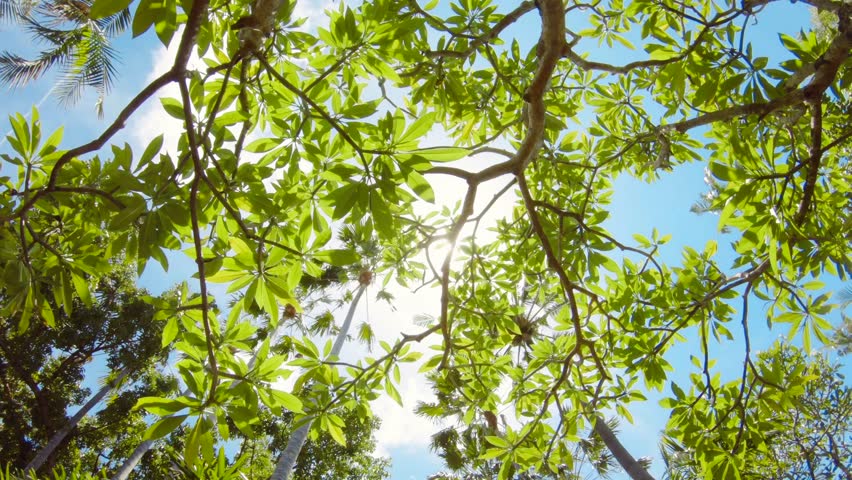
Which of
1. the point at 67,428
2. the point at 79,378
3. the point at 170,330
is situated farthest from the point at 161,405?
the point at 79,378

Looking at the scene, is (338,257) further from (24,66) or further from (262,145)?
(24,66)

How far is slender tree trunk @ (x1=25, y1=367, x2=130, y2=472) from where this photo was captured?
1024 cm

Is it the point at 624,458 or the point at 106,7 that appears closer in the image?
the point at 106,7

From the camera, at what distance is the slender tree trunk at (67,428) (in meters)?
10.2

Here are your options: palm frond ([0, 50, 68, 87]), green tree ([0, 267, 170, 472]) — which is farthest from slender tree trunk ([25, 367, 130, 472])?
palm frond ([0, 50, 68, 87])

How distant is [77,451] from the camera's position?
12180 mm

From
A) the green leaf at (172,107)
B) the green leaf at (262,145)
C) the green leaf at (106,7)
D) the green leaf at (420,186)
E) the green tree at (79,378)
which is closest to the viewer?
the green leaf at (106,7)

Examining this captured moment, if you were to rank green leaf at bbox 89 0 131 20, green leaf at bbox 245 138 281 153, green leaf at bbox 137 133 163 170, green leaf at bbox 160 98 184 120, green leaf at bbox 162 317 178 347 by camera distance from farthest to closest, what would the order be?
1. green leaf at bbox 162 317 178 347
2. green leaf at bbox 245 138 281 153
3. green leaf at bbox 160 98 184 120
4. green leaf at bbox 137 133 163 170
5. green leaf at bbox 89 0 131 20

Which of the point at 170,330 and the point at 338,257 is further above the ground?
the point at 338,257

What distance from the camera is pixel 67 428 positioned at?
11.2 meters

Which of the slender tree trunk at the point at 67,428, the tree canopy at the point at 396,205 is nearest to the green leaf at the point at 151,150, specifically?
the tree canopy at the point at 396,205

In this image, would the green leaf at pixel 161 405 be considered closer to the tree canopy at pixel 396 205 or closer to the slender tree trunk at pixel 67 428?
the tree canopy at pixel 396 205

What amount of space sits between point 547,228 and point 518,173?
3.04 feet

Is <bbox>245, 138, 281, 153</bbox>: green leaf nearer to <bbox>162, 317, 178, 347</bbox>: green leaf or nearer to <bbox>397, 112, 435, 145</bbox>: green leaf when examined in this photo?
<bbox>397, 112, 435, 145</bbox>: green leaf
